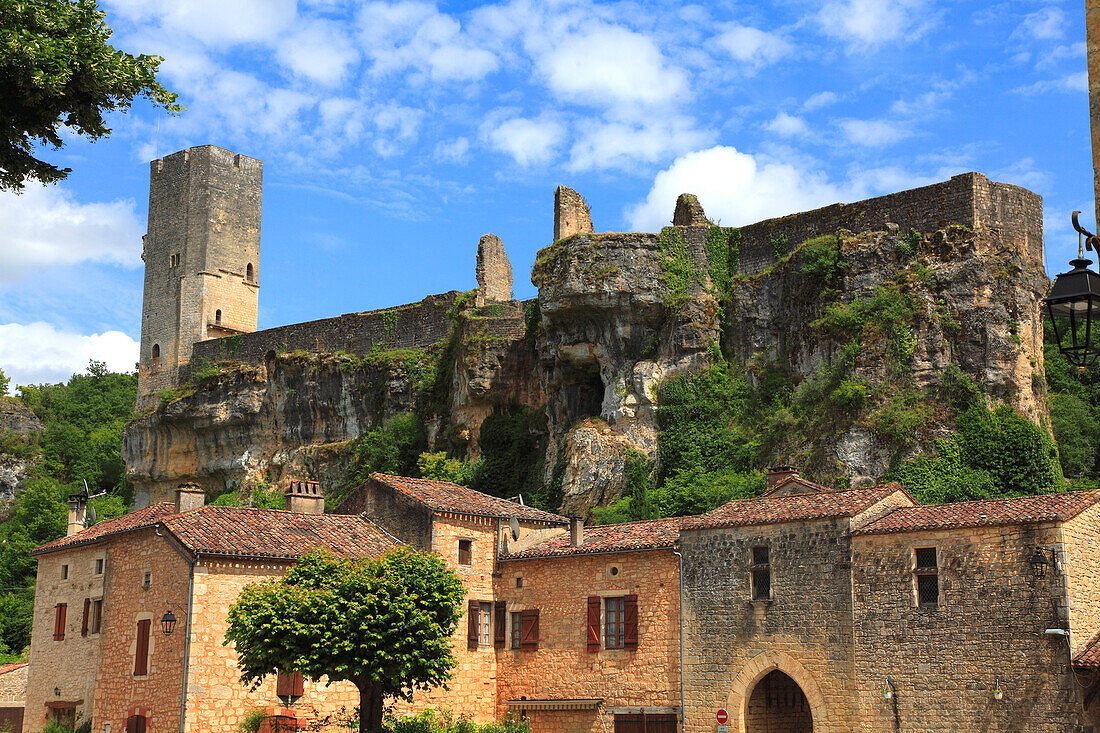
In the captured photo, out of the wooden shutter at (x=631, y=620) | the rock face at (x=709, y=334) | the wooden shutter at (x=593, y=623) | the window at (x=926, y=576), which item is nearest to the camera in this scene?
the window at (x=926, y=576)

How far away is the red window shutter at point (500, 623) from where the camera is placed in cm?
3372

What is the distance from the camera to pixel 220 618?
98.0 feet

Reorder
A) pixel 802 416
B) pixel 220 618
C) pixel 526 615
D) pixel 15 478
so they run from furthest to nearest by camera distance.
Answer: pixel 15 478 < pixel 802 416 < pixel 526 615 < pixel 220 618

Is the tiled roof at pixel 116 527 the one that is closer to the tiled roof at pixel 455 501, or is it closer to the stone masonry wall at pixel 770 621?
the tiled roof at pixel 455 501

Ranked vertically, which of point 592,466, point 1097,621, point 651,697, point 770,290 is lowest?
point 651,697

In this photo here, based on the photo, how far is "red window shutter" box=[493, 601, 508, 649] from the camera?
3372 centimetres

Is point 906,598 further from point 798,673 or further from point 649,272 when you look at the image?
point 649,272

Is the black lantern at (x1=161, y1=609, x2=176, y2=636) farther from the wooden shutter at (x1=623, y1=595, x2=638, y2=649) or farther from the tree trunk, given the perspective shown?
the wooden shutter at (x1=623, y1=595, x2=638, y2=649)

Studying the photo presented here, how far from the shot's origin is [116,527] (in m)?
34.4

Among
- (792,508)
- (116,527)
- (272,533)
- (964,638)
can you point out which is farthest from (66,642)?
(964,638)

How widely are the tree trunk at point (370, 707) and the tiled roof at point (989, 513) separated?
1132cm

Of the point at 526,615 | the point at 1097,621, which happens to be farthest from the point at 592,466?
the point at 1097,621

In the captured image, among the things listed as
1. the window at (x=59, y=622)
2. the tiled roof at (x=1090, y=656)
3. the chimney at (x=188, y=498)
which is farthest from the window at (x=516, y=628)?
the tiled roof at (x=1090, y=656)

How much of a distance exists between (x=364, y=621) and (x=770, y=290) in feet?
71.8
